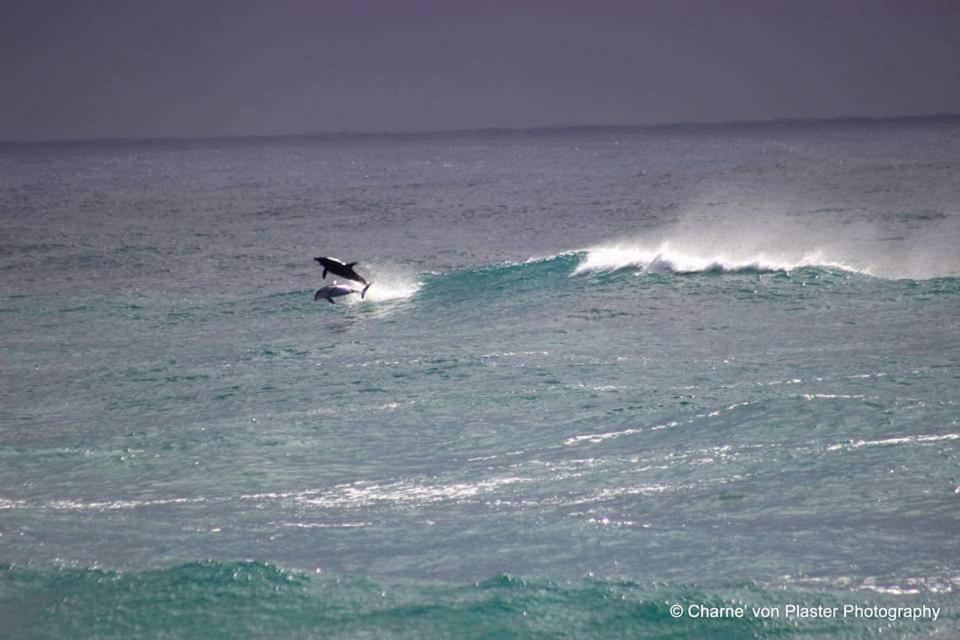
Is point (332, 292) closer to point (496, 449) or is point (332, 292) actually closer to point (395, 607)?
point (496, 449)

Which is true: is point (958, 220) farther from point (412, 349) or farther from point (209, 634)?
point (209, 634)

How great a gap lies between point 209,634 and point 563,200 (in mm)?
56679

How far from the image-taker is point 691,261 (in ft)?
86.7

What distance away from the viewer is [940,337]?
680 inches

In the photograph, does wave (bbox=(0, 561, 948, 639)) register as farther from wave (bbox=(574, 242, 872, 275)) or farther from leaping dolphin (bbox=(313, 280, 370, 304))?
wave (bbox=(574, 242, 872, 275))

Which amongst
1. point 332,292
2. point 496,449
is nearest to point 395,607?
point 496,449

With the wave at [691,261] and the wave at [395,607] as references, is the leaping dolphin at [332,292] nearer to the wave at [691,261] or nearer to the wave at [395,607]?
the wave at [691,261]

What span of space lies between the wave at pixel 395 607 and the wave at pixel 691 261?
57.7 ft

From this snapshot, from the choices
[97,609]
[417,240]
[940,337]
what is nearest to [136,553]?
[97,609]

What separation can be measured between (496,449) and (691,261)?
14.9m

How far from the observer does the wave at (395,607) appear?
775cm

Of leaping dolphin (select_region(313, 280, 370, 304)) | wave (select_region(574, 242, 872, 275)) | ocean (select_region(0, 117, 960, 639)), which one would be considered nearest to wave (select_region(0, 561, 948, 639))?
ocean (select_region(0, 117, 960, 639))

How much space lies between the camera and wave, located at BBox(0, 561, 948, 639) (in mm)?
7750

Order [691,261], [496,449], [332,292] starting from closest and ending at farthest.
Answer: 1. [496,449]
2. [332,292]
3. [691,261]
